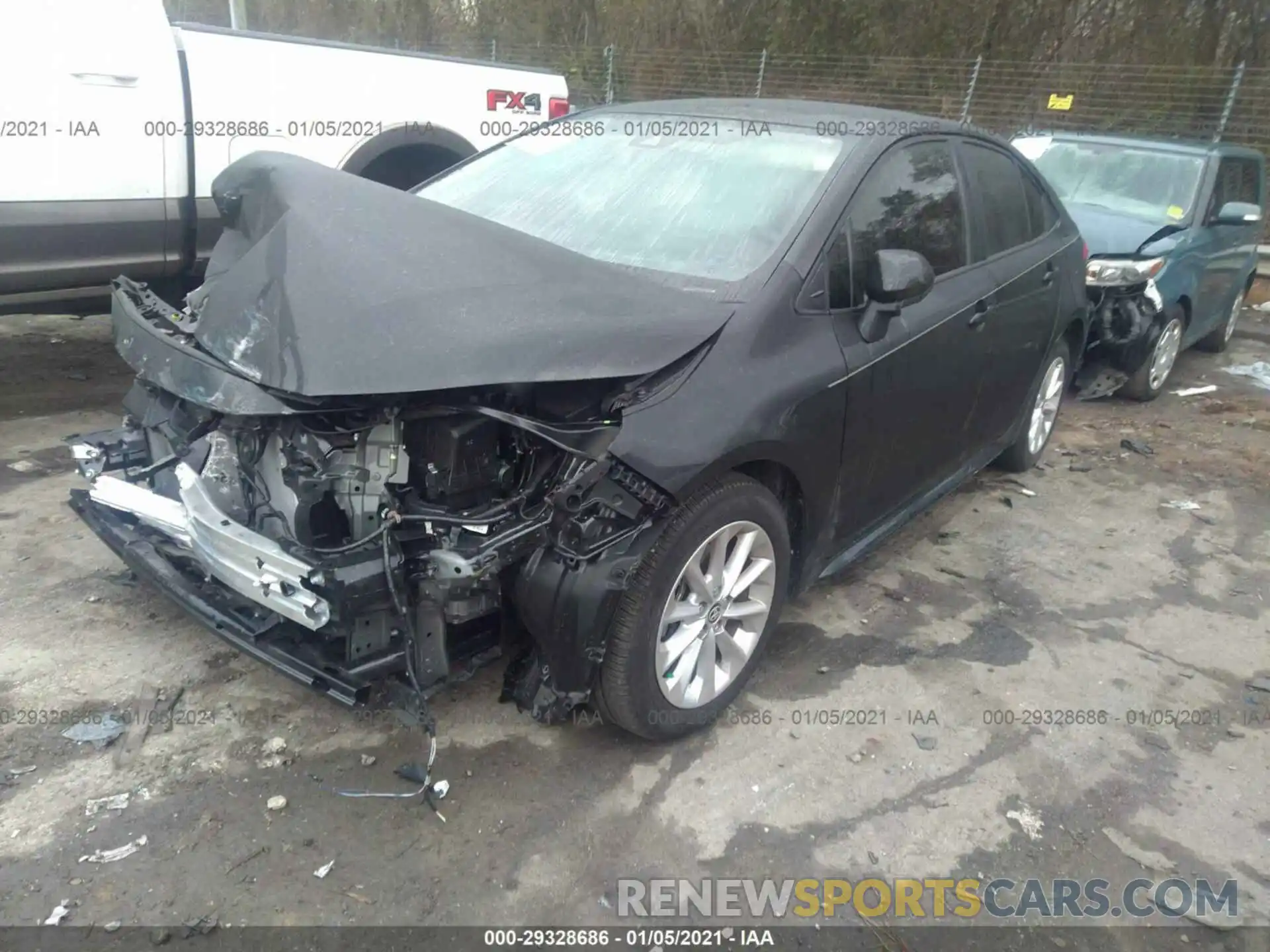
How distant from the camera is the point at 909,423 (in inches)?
133

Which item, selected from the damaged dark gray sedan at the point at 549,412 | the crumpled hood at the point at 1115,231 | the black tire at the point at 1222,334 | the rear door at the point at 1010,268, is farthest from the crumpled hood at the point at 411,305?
the black tire at the point at 1222,334

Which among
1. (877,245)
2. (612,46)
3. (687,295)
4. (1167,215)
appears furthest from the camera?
(612,46)

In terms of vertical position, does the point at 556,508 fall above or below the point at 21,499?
above

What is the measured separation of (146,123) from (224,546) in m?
3.09

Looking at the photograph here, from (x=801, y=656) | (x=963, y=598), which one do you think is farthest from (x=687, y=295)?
(x=963, y=598)

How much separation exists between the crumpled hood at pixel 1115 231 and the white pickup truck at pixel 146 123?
4605mm

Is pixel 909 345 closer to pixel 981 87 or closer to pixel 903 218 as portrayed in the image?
pixel 903 218

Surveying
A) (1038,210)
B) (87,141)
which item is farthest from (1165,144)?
(87,141)

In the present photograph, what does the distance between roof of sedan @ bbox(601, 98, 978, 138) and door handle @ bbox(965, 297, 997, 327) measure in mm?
705

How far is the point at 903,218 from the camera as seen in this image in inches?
129

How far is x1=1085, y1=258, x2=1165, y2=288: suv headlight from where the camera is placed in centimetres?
614

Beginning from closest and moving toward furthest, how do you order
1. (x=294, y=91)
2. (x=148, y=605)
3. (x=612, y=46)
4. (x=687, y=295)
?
(x=687, y=295) → (x=148, y=605) → (x=294, y=91) → (x=612, y=46)

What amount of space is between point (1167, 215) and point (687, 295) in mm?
5541

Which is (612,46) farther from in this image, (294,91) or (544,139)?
(544,139)
